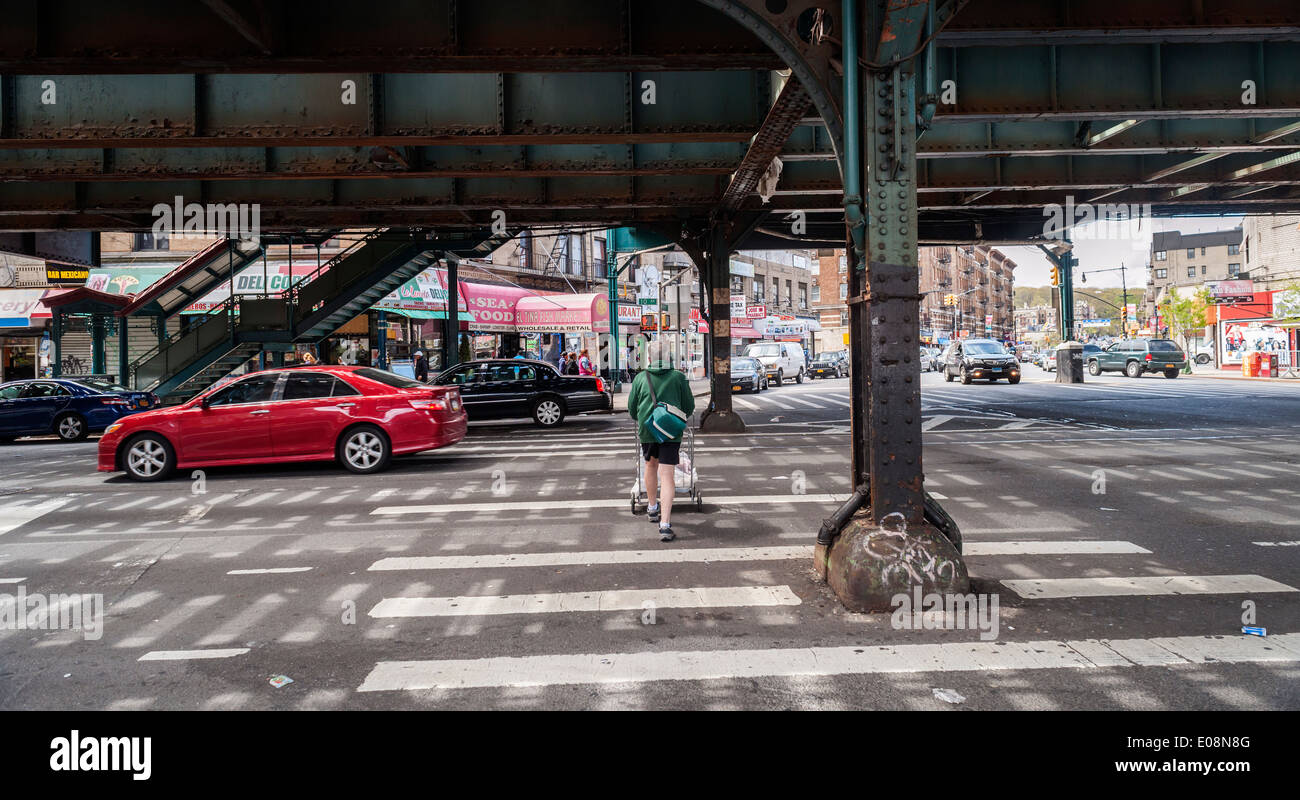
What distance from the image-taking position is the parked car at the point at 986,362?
122 ft

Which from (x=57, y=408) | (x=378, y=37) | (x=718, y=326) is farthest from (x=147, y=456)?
Answer: (x=718, y=326)

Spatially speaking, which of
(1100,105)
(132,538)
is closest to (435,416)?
(132,538)

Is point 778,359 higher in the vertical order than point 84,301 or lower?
lower

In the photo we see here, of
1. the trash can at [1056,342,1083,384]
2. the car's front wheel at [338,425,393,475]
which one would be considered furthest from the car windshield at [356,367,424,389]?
the trash can at [1056,342,1083,384]

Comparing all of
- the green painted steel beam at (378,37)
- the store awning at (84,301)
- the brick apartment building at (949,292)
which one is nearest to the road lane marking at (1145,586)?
the green painted steel beam at (378,37)

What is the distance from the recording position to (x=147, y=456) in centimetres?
1230

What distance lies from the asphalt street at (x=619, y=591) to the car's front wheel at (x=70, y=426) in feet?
28.6

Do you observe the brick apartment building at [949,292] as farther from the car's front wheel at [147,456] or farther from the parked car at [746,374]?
the car's front wheel at [147,456]

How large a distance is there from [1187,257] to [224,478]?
126 meters

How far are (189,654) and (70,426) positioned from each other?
1858cm

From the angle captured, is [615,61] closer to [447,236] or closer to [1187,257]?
[447,236]

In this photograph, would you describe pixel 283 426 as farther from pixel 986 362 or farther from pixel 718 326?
pixel 986 362

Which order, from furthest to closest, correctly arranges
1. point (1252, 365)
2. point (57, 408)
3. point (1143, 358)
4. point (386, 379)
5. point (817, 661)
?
point (1143, 358) < point (1252, 365) < point (57, 408) < point (386, 379) < point (817, 661)

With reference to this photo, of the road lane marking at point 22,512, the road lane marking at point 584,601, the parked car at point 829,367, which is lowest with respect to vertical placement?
the road lane marking at point 584,601
